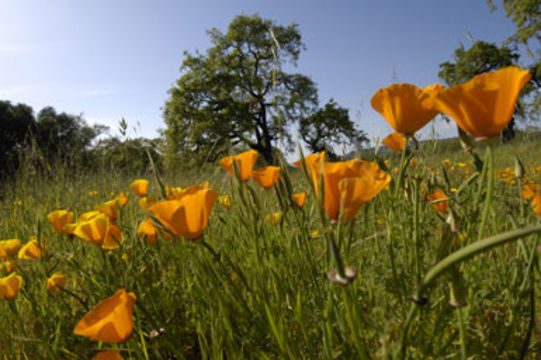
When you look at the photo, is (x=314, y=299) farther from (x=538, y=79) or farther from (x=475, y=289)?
(x=538, y=79)

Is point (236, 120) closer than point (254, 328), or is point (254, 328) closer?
point (254, 328)

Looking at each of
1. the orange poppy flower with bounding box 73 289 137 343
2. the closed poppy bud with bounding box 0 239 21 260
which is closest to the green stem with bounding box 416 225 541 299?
the orange poppy flower with bounding box 73 289 137 343

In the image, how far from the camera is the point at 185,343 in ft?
3.71

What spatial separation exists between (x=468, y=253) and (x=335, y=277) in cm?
18

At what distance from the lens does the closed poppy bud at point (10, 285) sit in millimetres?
1085

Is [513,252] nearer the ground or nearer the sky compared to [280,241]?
nearer the ground

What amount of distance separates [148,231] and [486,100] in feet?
3.73

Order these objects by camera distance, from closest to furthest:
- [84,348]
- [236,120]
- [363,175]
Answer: [363,175], [84,348], [236,120]

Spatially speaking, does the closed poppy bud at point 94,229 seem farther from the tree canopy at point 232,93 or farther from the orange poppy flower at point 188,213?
the tree canopy at point 232,93

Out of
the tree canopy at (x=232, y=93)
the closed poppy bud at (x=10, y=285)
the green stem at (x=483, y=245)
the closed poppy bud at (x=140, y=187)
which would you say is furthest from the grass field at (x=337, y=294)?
the tree canopy at (x=232, y=93)

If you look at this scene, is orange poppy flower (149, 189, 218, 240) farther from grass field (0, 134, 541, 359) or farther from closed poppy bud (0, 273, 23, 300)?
closed poppy bud (0, 273, 23, 300)

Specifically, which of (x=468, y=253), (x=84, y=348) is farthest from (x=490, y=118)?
(x=84, y=348)

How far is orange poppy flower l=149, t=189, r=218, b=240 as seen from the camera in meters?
0.73

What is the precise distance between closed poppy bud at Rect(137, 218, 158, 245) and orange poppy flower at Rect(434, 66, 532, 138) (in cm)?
101
